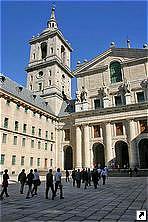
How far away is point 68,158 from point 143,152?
58.6 feet

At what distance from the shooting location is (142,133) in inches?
1777

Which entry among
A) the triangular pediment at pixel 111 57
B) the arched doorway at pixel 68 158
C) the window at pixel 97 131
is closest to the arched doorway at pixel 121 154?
the window at pixel 97 131

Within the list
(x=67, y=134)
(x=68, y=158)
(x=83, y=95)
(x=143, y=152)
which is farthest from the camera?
(x=68, y=158)

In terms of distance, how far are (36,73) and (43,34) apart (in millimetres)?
12518

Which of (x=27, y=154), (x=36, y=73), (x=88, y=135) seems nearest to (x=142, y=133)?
(x=88, y=135)

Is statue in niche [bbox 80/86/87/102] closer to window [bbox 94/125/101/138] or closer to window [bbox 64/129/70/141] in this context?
window [bbox 94/125/101/138]

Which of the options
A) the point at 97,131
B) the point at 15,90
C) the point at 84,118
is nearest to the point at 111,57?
the point at 84,118

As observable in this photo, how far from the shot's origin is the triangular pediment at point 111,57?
166 ft

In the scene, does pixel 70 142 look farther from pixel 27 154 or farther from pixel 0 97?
pixel 0 97

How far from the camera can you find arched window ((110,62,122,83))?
171ft

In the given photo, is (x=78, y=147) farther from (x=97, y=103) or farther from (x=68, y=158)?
(x=97, y=103)

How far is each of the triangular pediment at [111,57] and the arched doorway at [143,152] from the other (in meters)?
17.8

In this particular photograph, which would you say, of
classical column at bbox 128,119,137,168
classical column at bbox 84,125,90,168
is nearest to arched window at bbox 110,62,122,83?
classical column at bbox 128,119,137,168

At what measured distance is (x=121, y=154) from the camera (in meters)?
50.7
